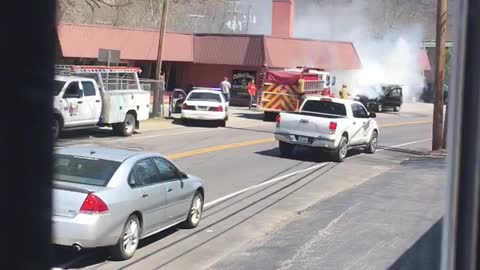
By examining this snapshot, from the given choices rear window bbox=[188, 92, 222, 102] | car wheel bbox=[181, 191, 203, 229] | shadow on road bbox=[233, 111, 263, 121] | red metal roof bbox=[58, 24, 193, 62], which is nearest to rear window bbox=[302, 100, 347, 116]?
rear window bbox=[188, 92, 222, 102]

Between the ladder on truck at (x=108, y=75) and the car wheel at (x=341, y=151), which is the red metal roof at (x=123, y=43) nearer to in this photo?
the ladder on truck at (x=108, y=75)

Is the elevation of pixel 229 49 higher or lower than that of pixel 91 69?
higher

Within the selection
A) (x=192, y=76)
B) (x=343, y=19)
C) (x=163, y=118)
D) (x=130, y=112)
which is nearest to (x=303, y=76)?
(x=163, y=118)

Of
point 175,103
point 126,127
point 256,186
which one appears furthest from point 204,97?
point 256,186

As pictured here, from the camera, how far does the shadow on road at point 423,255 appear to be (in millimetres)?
6991

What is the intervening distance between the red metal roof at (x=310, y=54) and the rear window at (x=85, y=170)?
3197 centimetres

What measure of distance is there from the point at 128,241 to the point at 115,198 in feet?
1.81

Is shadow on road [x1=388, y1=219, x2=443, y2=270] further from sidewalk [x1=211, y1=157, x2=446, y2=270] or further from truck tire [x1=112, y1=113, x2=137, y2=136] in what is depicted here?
truck tire [x1=112, y1=113, x2=137, y2=136]

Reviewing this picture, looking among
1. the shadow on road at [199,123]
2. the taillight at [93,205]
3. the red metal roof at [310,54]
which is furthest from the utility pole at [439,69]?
the red metal roof at [310,54]

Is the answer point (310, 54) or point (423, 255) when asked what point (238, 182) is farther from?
point (310, 54)

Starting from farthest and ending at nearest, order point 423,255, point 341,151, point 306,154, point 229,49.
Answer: point 229,49
point 306,154
point 341,151
point 423,255

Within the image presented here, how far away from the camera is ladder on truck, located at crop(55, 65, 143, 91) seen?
21.3 m

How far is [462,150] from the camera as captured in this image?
6.93ft

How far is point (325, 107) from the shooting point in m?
19.2
